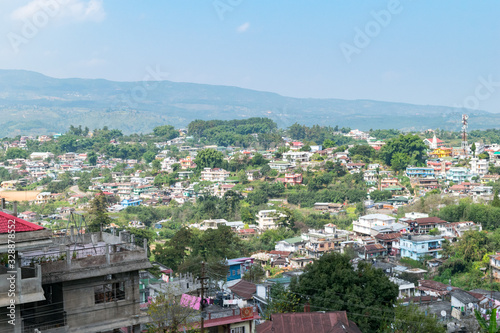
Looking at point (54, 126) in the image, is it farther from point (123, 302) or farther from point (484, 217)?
point (123, 302)

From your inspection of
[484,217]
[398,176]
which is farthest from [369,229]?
[398,176]

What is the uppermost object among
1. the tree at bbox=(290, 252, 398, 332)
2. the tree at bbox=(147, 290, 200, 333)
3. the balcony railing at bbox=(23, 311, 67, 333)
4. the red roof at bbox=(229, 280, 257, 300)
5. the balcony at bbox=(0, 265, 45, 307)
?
the balcony at bbox=(0, 265, 45, 307)

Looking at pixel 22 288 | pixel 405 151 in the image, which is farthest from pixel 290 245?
pixel 405 151

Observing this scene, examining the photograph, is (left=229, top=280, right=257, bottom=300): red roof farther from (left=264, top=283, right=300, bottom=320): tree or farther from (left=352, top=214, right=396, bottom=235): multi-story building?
(left=352, top=214, right=396, bottom=235): multi-story building

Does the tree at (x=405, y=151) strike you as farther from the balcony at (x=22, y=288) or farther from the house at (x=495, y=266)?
the balcony at (x=22, y=288)

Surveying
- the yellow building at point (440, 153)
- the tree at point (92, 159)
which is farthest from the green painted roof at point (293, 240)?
the tree at point (92, 159)

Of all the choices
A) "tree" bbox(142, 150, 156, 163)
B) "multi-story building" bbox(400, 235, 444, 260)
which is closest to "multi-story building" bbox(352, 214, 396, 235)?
"multi-story building" bbox(400, 235, 444, 260)
